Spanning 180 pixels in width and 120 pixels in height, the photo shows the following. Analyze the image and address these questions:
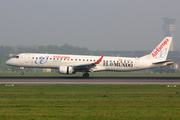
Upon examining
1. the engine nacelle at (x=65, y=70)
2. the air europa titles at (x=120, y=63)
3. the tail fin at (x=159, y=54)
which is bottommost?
the engine nacelle at (x=65, y=70)

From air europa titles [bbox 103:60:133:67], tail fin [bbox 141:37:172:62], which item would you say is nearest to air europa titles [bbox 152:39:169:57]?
tail fin [bbox 141:37:172:62]

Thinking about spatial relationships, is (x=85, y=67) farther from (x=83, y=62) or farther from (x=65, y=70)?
(x=65, y=70)

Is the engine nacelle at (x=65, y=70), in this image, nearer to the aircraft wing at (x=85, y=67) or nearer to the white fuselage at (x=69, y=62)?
the aircraft wing at (x=85, y=67)

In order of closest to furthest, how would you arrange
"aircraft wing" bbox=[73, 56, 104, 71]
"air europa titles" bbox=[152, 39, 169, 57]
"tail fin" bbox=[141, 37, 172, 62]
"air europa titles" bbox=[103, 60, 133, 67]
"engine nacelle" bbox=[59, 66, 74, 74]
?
"engine nacelle" bbox=[59, 66, 74, 74] < "aircraft wing" bbox=[73, 56, 104, 71] < "air europa titles" bbox=[103, 60, 133, 67] < "tail fin" bbox=[141, 37, 172, 62] < "air europa titles" bbox=[152, 39, 169, 57]

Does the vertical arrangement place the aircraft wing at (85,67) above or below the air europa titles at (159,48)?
below

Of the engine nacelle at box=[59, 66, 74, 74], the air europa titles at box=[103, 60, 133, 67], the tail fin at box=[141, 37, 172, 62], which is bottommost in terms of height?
the engine nacelle at box=[59, 66, 74, 74]

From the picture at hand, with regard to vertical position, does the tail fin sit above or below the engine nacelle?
above

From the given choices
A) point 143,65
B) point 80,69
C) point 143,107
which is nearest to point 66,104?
point 143,107

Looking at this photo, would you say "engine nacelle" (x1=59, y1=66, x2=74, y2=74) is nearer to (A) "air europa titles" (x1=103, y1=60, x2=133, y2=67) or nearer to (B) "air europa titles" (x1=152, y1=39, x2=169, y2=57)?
(A) "air europa titles" (x1=103, y1=60, x2=133, y2=67)

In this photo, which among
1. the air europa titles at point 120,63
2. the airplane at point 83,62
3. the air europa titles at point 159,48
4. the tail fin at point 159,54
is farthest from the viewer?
the air europa titles at point 159,48

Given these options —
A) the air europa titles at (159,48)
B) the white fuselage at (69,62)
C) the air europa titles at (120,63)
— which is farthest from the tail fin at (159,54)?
the air europa titles at (120,63)

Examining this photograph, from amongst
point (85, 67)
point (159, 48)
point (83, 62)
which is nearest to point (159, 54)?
point (159, 48)

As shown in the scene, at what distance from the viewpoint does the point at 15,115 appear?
39.3 ft

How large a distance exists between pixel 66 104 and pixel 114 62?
27114 mm
